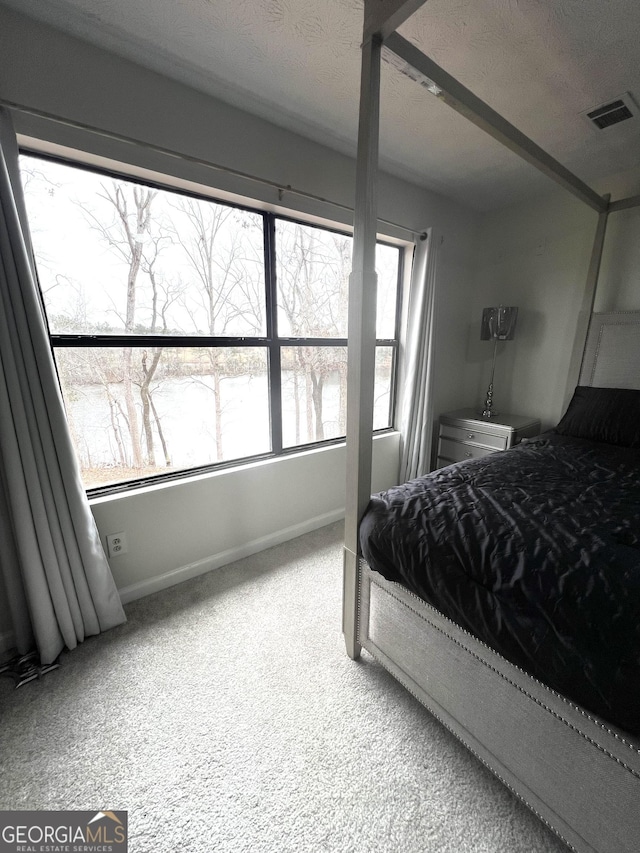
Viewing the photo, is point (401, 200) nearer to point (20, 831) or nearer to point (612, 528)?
point (612, 528)

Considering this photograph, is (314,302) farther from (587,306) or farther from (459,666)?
(459,666)

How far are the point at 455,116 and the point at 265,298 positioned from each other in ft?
4.37

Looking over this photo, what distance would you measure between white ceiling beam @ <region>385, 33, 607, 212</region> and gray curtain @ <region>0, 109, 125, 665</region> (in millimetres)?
1353

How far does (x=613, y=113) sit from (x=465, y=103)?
1133 millimetres

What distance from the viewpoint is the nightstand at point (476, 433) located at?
8.40ft

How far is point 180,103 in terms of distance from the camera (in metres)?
1.54

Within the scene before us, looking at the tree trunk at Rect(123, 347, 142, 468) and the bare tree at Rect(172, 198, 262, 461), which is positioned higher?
the bare tree at Rect(172, 198, 262, 461)

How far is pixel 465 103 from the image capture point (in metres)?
1.19

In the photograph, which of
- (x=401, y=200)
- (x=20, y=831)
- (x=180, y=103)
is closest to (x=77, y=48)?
(x=180, y=103)

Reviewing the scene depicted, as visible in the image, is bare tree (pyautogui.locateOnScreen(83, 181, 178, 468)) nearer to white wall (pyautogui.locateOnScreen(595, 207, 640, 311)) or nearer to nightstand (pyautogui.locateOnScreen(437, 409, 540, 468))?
nightstand (pyautogui.locateOnScreen(437, 409, 540, 468))

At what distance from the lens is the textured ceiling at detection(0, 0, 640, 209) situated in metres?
1.20

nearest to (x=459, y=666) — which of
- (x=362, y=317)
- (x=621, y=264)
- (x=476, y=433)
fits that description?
(x=362, y=317)

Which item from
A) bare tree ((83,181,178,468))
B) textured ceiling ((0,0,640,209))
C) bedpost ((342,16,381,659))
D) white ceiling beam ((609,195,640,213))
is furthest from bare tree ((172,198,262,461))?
white ceiling beam ((609,195,640,213))

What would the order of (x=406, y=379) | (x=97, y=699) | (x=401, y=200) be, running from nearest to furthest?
(x=97, y=699) → (x=401, y=200) → (x=406, y=379)
